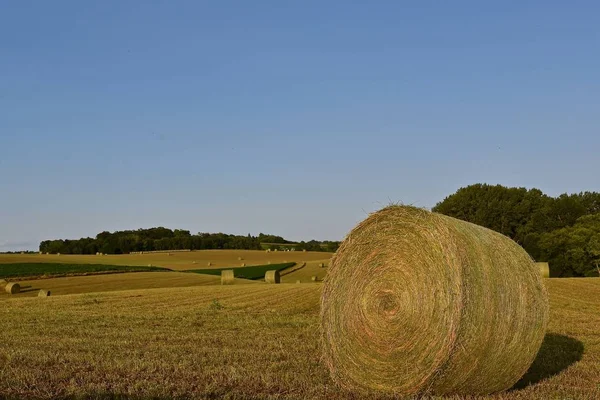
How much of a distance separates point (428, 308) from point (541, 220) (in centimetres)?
5964

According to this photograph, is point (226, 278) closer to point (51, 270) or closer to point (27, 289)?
point (27, 289)

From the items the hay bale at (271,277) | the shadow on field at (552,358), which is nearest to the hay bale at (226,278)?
the hay bale at (271,277)

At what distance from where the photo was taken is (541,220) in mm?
63094

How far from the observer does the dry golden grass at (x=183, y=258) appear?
6244 cm

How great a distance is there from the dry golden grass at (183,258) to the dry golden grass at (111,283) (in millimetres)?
15341

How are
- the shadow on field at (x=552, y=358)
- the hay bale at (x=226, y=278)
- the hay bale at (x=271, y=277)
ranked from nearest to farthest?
the shadow on field at (x=552, y=358)
the hay bale at (x=271, y=277)
the hay bale at (x=226, y=278)

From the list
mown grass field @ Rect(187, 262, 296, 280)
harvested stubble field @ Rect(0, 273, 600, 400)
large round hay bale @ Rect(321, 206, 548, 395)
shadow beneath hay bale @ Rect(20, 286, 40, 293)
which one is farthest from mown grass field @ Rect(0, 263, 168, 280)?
large round hay bale @ Rect(321, 206, 548, 395)

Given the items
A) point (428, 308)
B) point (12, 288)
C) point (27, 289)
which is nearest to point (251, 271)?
point (27, 289)

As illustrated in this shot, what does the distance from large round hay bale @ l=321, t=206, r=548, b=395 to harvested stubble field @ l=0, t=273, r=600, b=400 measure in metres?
0.44

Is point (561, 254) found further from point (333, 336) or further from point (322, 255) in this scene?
point (333, 336)

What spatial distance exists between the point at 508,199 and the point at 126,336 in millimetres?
57487

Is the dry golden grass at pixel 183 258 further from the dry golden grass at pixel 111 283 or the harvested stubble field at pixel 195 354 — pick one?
the harvested stubble field at pixel 195 354

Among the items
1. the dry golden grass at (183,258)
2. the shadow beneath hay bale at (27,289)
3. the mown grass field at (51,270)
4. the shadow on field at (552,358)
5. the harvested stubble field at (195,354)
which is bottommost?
the shadow on field at (552,358)

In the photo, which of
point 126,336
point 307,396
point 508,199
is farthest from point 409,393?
point 508,199
